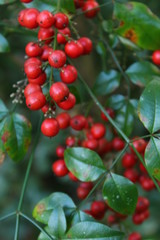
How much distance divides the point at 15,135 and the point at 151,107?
455mm

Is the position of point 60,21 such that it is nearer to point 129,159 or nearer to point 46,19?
point 46,19

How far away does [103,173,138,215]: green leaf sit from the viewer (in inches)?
41.1

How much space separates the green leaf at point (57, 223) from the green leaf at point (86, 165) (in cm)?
11

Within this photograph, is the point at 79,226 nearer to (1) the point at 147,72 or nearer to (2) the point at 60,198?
(2) the point at 60,198

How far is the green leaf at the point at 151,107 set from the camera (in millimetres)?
1025

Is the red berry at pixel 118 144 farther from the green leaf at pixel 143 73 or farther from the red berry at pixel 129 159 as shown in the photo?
the green leaf at pixel 143 73

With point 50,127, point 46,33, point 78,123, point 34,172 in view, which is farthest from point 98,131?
point 34,172

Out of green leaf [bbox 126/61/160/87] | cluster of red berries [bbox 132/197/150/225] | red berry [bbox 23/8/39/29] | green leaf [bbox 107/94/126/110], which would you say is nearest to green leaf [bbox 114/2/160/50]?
green leaf [bbox 126/61/160/87]

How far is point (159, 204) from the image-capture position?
2527mm

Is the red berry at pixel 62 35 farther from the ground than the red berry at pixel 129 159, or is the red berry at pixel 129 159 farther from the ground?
the red berry at pixel 62 35

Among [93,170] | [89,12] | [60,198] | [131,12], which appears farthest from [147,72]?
[60,198]

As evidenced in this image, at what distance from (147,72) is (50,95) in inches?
17.6

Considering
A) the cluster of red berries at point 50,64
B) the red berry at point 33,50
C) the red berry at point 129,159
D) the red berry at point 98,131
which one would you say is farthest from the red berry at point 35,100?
the red berry at point 129,159

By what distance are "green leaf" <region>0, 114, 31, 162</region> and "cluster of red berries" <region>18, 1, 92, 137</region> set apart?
18cm
